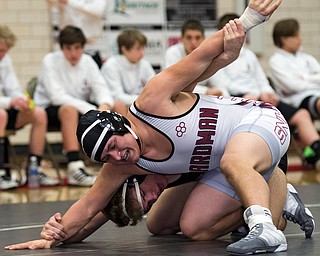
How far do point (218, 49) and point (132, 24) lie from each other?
20.1 ft

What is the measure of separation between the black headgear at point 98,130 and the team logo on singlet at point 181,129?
0.67 feet

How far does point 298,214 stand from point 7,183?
3.46m

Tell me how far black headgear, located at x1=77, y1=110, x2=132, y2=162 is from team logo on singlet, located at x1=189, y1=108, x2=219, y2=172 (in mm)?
313

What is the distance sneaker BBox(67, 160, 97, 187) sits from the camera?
24.3 feet

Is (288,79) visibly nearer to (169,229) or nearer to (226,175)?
(169,229)

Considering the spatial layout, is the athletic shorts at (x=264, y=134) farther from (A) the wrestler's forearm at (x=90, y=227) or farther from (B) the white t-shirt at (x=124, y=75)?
(B) the white t-shirt at (x=124, y=75)

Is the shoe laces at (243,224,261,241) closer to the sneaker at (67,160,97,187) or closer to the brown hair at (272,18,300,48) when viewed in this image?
the sneaker at (67,160,97,187)

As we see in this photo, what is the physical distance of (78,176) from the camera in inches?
293

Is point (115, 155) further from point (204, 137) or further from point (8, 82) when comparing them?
point (8, 82)

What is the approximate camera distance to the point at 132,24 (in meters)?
10.1

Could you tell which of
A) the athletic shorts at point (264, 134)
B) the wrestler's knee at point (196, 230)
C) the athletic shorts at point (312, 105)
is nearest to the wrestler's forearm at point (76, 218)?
the wrestler's knee at point (196, 230)

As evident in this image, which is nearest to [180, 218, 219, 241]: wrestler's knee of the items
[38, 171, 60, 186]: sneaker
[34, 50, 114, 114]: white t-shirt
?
[38, 171, 60, 186]: sneaker

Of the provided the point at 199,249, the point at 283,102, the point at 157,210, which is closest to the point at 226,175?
the point at 199,249

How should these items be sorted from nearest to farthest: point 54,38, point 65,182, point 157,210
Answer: point 157,210 < point 65,182 < point 54,38
